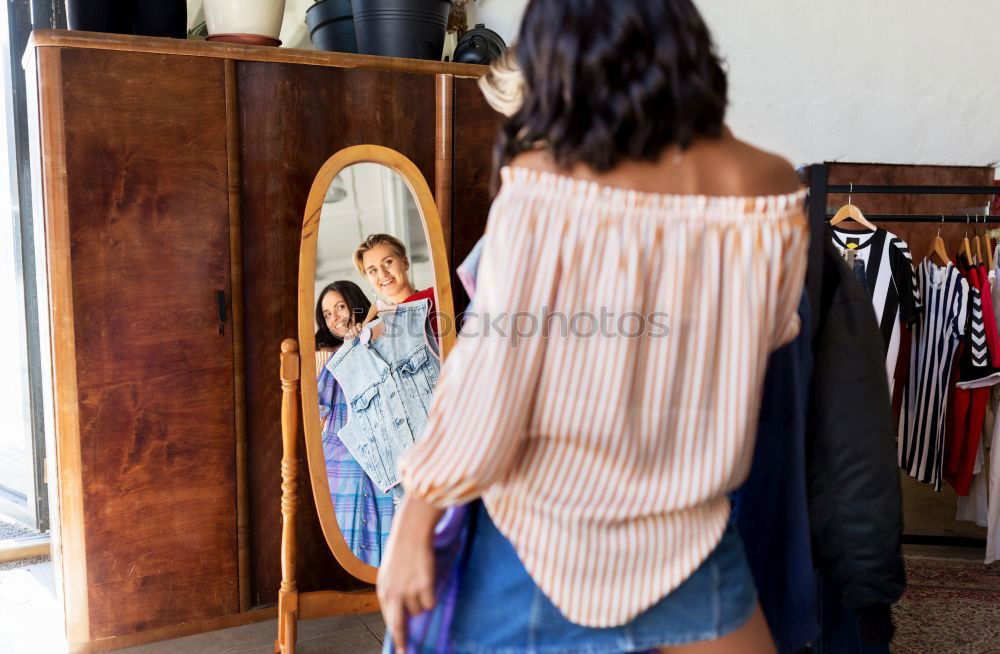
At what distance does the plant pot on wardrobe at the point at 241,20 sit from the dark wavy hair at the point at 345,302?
0.73 meters

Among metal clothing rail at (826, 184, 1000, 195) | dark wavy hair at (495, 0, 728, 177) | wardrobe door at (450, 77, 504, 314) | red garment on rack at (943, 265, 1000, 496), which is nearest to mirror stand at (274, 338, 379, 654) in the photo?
wardrobe door at (450, 77, 504, 314)

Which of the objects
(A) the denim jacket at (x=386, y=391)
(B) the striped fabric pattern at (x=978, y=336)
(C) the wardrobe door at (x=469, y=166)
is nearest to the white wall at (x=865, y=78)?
(B) the striped fabric pattern at (x=978, y=336)

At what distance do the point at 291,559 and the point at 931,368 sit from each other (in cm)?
224

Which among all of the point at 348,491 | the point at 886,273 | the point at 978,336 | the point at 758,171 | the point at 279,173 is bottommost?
the point at 348,491

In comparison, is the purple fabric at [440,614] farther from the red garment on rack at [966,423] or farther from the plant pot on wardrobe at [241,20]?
the red garment on rack at [966,423]

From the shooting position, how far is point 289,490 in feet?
7.39

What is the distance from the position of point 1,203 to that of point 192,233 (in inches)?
46.0

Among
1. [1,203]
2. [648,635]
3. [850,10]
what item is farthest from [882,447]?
A: [1,203]

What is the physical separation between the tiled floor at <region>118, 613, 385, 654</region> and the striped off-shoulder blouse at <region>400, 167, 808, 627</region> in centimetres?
174

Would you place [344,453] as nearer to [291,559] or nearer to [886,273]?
[291,559]

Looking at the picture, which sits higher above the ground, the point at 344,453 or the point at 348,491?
the point at 344,453

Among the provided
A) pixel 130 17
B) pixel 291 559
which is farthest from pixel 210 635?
pixel 130 17

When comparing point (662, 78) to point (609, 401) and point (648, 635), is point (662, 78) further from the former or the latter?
point (648, 635)

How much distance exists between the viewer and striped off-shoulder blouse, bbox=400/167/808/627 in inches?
34.4
